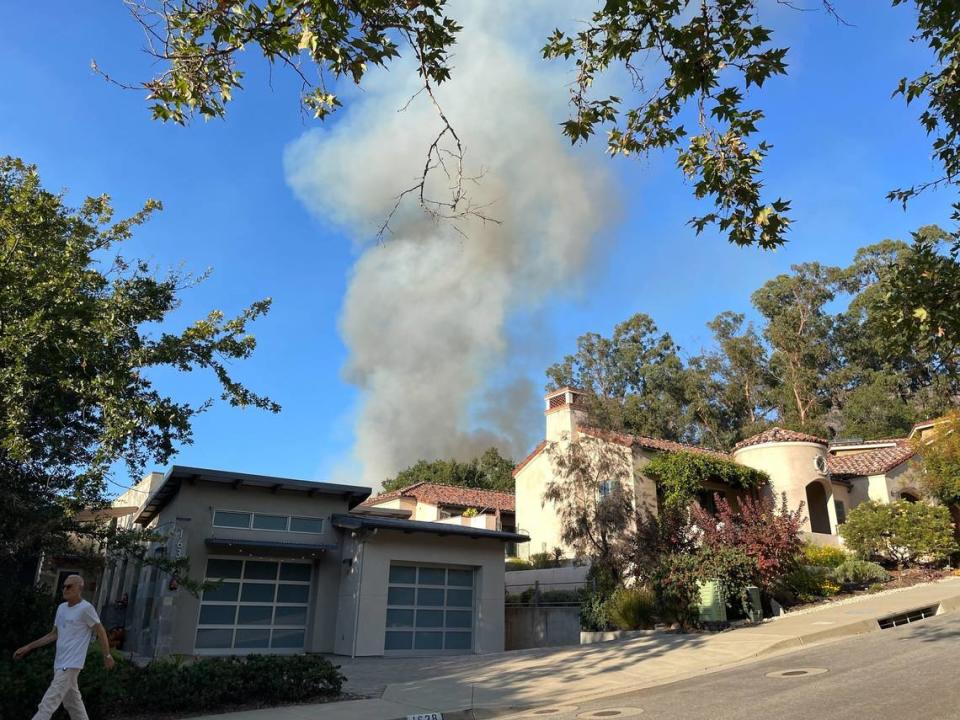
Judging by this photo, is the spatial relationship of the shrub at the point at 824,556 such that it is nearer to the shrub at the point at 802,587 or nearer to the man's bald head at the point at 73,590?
the shrub at the point at 802,587

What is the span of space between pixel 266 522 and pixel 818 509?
73.3ft

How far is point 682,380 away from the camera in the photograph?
52.6 m

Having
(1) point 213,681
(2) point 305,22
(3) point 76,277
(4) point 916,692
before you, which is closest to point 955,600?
(4) point 916,692

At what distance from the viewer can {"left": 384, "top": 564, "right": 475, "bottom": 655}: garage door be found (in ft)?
61.8

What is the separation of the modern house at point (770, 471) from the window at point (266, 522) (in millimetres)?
9146

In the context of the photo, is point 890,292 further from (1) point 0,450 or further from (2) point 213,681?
(1) point 0,450

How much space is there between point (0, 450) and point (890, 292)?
14.0 meters

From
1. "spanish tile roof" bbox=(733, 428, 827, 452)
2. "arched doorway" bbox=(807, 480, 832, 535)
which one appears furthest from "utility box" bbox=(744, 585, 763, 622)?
"arched doorway" bbox=(807, 480, 832, 535)

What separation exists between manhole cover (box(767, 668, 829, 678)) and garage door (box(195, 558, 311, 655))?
1328cm

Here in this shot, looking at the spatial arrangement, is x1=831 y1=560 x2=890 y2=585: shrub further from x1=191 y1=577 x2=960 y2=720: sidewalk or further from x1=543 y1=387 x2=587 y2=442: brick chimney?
x1=543 y1=387 x2=587 y2=442: brick chimney

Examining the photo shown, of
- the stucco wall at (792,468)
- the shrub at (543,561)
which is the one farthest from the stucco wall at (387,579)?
the stucco wall at (792,468)

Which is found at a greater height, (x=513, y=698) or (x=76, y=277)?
(x=76, y=277)

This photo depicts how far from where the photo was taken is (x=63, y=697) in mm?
6812

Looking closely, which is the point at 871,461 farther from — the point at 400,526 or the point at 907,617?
the point at 400,526
